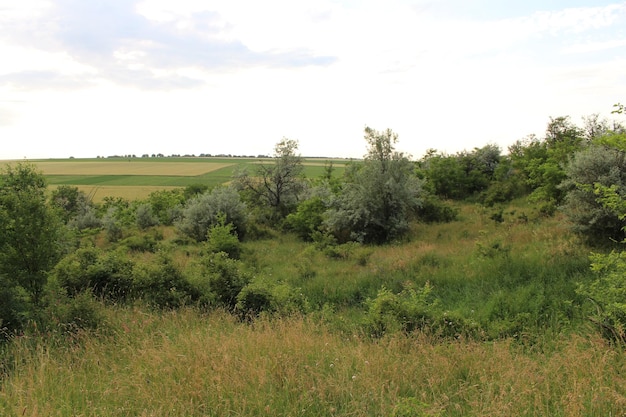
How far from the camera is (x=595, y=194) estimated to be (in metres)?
10.7

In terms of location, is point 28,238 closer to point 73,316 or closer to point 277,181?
point 73,316

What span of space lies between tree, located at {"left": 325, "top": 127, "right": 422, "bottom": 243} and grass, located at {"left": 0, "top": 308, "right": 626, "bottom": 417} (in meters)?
12.7

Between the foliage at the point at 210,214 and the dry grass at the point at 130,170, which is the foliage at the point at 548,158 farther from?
the dry grass at the point at 130,170

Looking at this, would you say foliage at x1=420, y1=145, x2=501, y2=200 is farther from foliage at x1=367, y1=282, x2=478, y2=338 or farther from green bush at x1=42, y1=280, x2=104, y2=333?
green bush at x1=42, y1=280, x2=104, y2=333

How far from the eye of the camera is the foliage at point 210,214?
19453mm

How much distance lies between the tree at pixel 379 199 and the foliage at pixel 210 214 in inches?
212

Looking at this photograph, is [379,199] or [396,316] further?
[379,199]

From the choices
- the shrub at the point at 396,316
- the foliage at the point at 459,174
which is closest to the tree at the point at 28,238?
the shrub at the point at 396,316

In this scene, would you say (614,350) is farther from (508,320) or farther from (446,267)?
(446,267)

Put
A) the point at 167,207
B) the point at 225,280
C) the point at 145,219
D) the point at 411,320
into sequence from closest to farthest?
1. the point at 411,320
2. the point at 225,280
3. the point at 145,219
4. the point at 167,207

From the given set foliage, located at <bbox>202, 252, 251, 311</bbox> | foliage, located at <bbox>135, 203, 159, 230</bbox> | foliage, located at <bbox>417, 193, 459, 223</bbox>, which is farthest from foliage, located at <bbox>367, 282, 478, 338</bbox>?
foliage, located at <bbox>135, 203, 159, 230</bbox>

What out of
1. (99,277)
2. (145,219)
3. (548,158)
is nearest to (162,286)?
(99,277)

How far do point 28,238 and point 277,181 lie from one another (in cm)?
1934

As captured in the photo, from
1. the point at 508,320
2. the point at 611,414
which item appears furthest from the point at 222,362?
the point at 508,320
